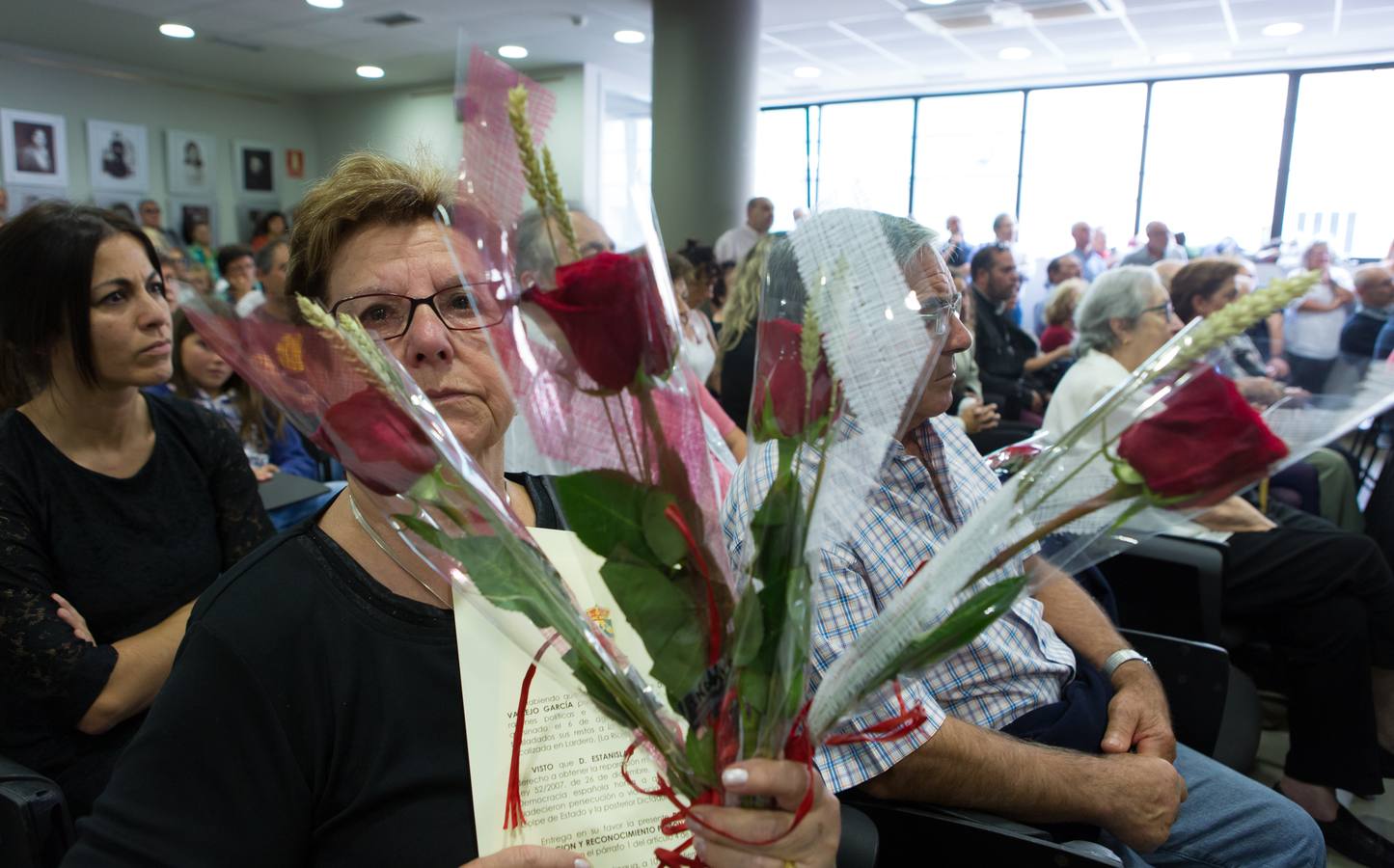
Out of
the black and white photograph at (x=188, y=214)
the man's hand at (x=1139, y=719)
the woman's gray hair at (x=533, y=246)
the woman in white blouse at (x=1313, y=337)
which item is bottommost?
the man's hand at (x=1139, y=719)

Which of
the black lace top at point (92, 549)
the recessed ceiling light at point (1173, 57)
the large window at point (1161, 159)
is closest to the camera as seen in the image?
the black lace top at point (92, 549)

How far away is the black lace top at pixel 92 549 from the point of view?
1.35 meters

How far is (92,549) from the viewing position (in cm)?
149

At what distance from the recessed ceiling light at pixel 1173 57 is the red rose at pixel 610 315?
984 centimetres

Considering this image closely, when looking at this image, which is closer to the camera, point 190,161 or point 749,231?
point 749,231

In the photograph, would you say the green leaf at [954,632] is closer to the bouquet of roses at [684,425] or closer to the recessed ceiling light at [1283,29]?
the bouquet of roses at [684,425]

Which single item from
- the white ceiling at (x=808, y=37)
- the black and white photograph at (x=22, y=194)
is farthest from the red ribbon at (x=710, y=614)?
the black and white photograph at (x=22, y=194)

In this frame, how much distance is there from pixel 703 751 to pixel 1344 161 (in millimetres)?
10901

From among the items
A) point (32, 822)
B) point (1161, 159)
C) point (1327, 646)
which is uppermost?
point (1161, 159)

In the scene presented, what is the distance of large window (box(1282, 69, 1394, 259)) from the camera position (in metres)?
8.38

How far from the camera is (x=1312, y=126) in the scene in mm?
9016

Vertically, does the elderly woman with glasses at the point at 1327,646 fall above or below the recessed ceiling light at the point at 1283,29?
below

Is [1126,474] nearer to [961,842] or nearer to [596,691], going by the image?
[596,691]

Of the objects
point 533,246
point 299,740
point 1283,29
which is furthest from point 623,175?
point 1283,29
